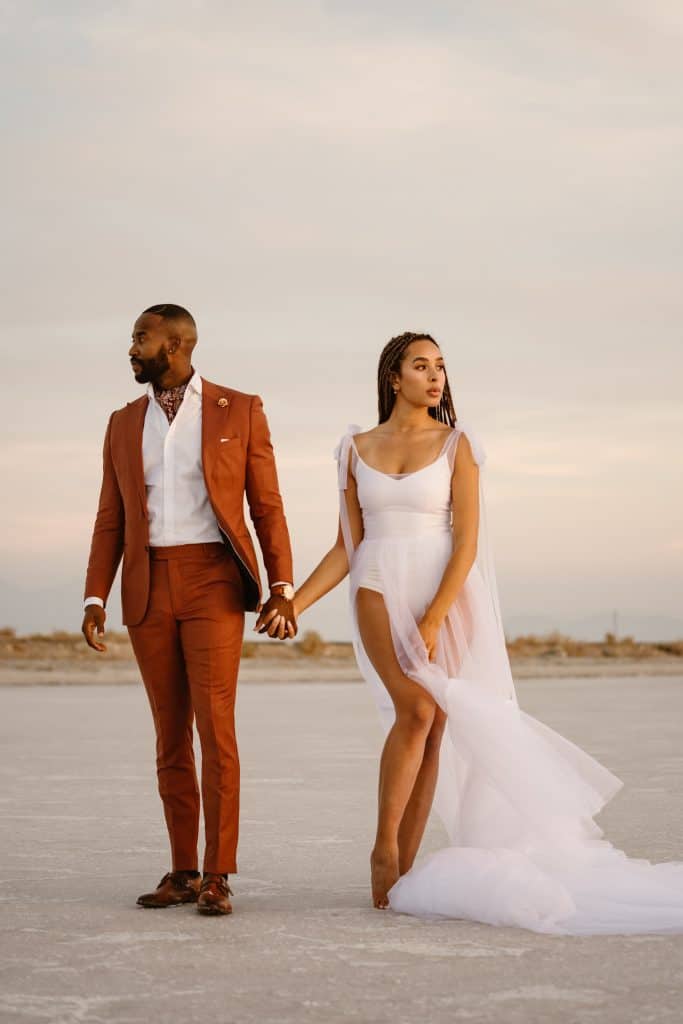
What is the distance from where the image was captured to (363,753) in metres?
13.8

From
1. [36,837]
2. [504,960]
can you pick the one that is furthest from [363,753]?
[504,960]

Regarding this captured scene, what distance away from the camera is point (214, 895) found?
19.4 ft

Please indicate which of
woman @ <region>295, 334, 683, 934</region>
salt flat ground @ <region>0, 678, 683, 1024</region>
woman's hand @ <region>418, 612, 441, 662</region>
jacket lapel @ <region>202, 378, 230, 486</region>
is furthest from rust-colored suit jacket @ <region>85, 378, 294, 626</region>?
salt flat ground @ <region>0, 678, 683, 1024</region>

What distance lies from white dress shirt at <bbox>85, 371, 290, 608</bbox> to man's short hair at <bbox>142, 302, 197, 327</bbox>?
327 millimetres

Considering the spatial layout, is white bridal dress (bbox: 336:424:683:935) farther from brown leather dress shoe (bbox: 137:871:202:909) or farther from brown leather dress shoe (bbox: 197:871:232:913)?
brown leather dress shoe (bbox: 137:871:202:909)

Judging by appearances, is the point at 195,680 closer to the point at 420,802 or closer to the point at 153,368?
the point at 420,802

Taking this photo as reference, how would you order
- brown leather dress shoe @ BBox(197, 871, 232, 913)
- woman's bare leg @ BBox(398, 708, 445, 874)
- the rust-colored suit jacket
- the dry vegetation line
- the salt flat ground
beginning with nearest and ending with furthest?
1. the salt flat ground
2. brown leather dress shoe @ BBox(197, 871, 232, 913)
3. the rust-colored suit jacket
4. woman's bare leg @ BBox(398, 708, 445, 874)
5. the dry vegetation line

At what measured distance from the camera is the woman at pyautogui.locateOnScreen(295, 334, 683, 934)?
6.00m

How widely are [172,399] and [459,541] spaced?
125cm

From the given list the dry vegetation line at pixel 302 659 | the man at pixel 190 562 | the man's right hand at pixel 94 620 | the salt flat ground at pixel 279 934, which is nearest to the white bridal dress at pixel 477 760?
the salt flat ground at pixel 279 934

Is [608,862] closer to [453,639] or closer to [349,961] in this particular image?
[453,639]

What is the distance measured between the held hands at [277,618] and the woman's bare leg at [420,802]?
2.20ft

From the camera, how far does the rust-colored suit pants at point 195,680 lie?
238 inches

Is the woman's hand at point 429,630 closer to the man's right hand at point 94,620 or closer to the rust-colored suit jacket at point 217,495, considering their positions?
the rust-colored suit jacket at point 217,495
